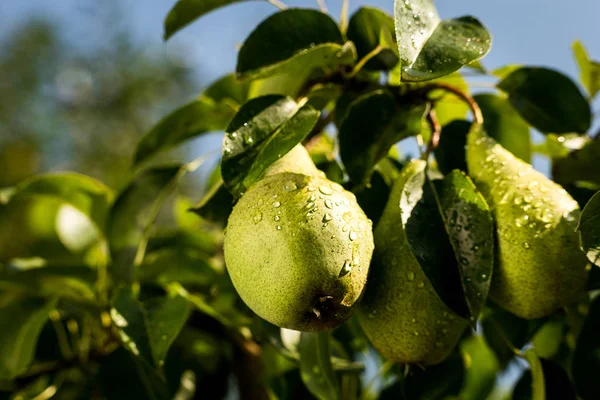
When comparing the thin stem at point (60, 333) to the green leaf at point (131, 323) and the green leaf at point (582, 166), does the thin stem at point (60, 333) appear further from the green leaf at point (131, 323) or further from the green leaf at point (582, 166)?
the green leaf at point (582, 166)

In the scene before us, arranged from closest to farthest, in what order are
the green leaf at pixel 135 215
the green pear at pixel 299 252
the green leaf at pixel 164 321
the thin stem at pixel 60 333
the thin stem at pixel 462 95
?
1. the green pear at pixel 299 252
2. the green leaf at pixel 164 321
3. the thin stem at pixel 462 95
4. the green leaf at pixel 135 215
5. the thin stem at pixel 60 333

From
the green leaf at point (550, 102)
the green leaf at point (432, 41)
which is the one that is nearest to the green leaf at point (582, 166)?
the green leaf at point (550, 102)

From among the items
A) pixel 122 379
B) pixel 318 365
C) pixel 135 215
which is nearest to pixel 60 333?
pixel 122 379

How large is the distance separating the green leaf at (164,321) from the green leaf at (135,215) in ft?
0.43

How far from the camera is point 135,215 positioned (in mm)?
916

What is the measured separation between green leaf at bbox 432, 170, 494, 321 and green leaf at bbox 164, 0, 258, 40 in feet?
1.39

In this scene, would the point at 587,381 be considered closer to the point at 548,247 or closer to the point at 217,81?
the point at 548,247

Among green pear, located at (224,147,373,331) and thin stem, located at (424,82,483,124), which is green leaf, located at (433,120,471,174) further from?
green pear, located at (224,147,373,331)

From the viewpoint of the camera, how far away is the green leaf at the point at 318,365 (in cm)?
73

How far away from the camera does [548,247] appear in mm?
600

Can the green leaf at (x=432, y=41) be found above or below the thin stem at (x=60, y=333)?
above

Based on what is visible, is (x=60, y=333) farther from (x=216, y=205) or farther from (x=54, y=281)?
(x=216, y=205)

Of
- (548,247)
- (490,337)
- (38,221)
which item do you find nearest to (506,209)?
(548,247)

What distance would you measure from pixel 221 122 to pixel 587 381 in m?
0.58
